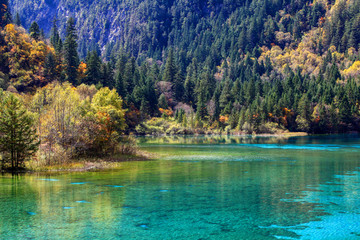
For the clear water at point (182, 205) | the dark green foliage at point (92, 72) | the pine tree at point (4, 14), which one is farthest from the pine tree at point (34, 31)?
the clear water at point (182, 205)

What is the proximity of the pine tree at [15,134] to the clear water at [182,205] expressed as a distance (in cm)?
385

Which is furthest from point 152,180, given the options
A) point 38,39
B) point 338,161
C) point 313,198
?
point 38,39

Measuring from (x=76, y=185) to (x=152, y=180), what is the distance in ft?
24.9

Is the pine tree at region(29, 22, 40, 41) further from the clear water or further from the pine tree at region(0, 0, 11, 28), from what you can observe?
the clear water

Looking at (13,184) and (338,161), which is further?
(338,161)

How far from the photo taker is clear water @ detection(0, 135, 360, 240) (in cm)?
2200

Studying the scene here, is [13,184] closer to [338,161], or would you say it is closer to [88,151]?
[88,151]

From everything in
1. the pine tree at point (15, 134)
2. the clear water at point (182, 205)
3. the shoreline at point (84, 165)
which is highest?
the pine tree at point (15, 134)

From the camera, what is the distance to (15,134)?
4200 cm

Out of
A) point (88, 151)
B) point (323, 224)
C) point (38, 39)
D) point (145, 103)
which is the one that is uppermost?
point (38, 39)

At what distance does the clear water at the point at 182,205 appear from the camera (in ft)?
72.2

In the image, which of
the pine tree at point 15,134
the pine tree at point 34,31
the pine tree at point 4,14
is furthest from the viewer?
the pine tree at point 4,14

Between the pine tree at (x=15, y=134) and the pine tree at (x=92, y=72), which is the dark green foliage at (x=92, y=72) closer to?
the pine tree at (x=92, y=72)

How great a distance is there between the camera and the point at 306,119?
545ft
